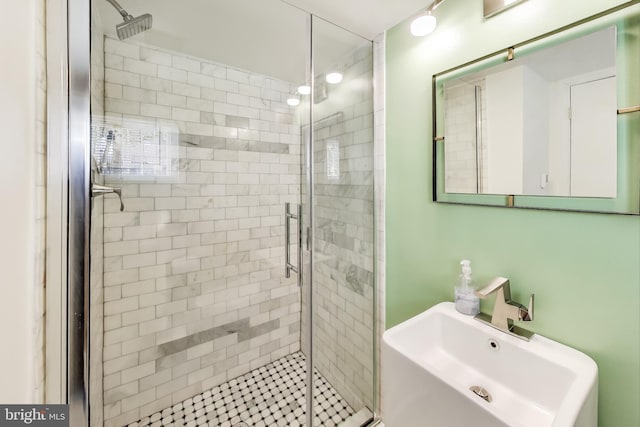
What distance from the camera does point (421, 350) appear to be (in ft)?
3.53

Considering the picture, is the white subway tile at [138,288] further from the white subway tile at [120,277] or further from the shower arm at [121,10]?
the shower arm at [121,10]

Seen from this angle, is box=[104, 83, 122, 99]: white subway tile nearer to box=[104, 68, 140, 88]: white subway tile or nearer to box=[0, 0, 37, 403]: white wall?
box=[104, 68, 140, 88]: white subway tile

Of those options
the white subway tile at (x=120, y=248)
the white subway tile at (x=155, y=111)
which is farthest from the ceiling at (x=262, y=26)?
the white subway tile at (x=120, y=248)

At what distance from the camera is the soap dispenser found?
3.55 ft

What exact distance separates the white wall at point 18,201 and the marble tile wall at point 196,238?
74 cm

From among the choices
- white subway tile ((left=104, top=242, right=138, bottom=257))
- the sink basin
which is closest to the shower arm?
white subway tile ((left=104, top=242, right=138, bottom=257))

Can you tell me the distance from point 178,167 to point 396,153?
51.7 inches

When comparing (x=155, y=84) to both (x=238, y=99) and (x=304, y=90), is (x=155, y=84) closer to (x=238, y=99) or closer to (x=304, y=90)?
(x=238, y=99)

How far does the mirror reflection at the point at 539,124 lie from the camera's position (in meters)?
0.79

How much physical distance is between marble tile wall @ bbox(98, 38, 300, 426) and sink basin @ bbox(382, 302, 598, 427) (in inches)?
44.0

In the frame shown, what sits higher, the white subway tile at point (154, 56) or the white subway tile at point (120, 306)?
the white subway tile at point (154, 56)

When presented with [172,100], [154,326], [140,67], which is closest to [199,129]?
[172,100]

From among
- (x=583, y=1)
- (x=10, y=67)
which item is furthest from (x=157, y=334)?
(x=583, y=1)

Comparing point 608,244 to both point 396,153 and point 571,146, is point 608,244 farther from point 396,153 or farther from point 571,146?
point 396,153
